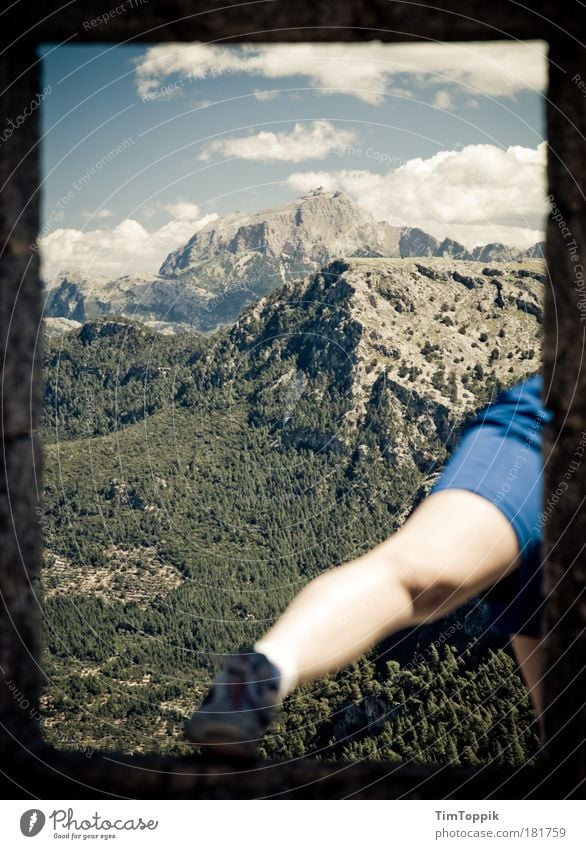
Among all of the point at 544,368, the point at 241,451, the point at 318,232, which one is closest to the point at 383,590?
the point at 544,368

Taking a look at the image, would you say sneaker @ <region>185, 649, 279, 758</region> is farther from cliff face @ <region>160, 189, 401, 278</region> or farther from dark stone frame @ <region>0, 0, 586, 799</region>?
cliff face @ <region>160, 189, 401, 278</region>

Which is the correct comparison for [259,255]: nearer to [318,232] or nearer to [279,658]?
[318,232]

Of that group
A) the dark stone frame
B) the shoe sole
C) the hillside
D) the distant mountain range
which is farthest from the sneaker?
the distant mountain range

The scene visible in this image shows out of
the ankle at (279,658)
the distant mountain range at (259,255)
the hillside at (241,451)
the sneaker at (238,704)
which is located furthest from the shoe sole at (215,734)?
the distant mountain range at (259,255)

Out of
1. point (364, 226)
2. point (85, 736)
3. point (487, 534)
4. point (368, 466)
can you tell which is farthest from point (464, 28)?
point (364, 226)

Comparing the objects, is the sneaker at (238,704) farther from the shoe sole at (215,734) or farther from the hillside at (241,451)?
the hillside at (241,451)

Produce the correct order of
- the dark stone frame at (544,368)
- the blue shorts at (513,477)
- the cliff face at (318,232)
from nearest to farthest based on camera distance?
1. the blue shorts at (513,477)
2. the dark stone frame at (544,368)
3. the cliff face at (318,232)
